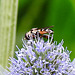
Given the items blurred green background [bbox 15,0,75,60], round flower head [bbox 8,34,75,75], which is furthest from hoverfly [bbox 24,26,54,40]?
blurred green background [bbox 15,0,75,60]

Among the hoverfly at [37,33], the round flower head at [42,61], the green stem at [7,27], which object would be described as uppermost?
the green stem at [7,27]

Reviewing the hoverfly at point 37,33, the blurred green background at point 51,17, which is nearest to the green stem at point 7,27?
the hoverfly at point 37,33

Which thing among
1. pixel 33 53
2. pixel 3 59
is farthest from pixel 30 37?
pixel 3 59

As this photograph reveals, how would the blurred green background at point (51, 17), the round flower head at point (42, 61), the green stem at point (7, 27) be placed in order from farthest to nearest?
the blurred green background at point (51, 17), the green stem at point (7, 27), the round flower head at point (42, 61)

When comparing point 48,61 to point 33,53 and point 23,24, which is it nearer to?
point 33,53

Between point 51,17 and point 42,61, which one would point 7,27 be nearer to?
point 42,61

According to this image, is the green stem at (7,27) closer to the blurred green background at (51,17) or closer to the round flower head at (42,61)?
the round flower head at (42,61)
